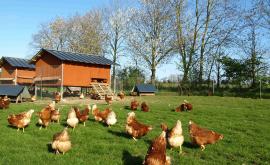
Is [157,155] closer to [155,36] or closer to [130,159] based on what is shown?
[130,159]

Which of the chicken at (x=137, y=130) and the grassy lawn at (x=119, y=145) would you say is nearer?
the grassy lawn at (x=119, y=145)

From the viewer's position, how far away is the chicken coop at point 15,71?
4272 cm

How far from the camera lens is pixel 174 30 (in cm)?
4928

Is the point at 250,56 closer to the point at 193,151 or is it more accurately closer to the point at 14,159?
the point at 193,151

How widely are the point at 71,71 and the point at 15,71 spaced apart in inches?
469

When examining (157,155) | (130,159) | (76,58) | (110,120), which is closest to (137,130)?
(130,159)

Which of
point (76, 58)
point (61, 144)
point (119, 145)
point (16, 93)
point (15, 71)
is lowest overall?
point (119, 145)

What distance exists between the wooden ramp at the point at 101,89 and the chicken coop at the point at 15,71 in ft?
40.3

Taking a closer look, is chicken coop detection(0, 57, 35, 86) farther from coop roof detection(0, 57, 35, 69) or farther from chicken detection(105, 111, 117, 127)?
chicken detection(105, 111, 117, 127)

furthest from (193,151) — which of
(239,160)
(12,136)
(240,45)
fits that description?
(240,45)

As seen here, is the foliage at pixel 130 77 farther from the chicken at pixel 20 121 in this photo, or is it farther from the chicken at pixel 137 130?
the chicken at pixel 137 130

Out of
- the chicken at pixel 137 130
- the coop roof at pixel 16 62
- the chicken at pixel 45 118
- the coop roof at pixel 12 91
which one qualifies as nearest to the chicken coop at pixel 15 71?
the coop roof at pixel 16 62

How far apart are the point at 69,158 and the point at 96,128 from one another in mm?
4572

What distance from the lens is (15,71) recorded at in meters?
42.8
